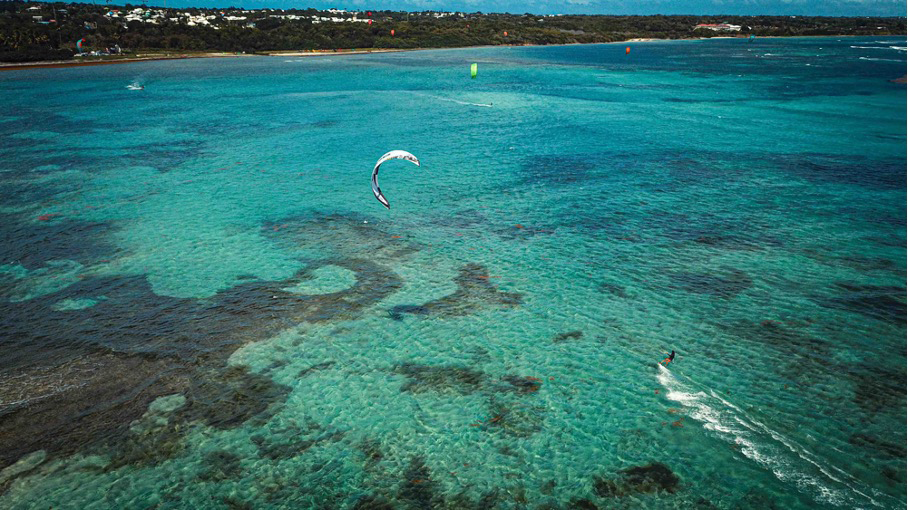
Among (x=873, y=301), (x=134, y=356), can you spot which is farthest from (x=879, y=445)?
(x=134, y=356)

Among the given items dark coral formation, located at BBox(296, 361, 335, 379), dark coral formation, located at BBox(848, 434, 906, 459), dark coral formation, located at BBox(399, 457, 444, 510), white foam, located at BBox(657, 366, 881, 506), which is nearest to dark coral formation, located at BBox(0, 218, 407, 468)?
dark coral formation, located at BBox(296, 361, 335, 379)

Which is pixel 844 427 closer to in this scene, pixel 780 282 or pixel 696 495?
pixel 696 495

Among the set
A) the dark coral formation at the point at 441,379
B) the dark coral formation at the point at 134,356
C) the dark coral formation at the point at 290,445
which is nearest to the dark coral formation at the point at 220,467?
the dark coral formation at the point at 290,445

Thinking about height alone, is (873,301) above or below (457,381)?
above

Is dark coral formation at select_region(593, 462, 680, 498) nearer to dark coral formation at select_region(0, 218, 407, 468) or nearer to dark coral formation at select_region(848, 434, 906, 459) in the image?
dark coral formation at select_region(848, 434, 906, 459)

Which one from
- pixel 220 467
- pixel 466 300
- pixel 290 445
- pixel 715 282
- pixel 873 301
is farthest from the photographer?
pixel 715 282

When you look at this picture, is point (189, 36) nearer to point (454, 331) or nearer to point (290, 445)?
point (454, 331)

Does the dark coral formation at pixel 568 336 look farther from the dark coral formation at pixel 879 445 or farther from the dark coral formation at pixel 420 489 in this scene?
the dark coral formation at pixel 879 445

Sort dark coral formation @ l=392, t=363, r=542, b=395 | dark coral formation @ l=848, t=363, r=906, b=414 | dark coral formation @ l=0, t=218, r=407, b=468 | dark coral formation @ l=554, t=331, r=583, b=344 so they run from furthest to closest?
dark coral formation @ l=554, t=331, r=583, b=344, dark coral formation @ l=392, t=363, r=542, b=395, dark coral formation @ l=848, t=363, r=906, b=414, dark coral formation @ l=0, t=218, r=407, b=468
